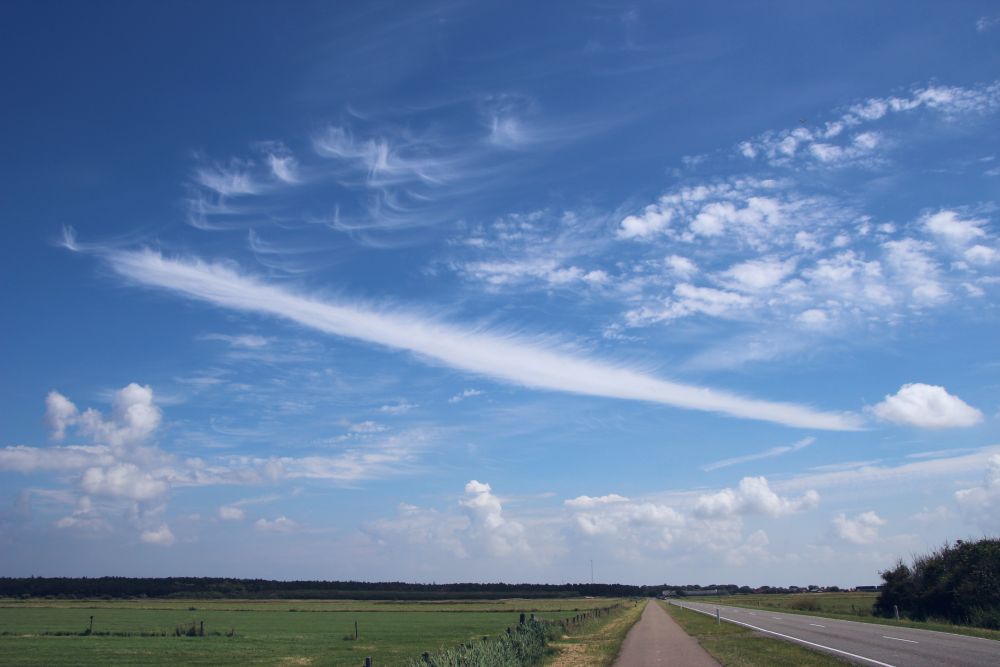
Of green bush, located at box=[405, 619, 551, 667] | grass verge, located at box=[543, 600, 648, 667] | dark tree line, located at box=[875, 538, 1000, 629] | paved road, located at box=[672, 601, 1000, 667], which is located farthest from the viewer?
dark tree line, located at box=[875, 538, 1000, 629]

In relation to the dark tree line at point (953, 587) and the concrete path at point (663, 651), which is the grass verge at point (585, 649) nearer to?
the concrete path at point (663, 651)

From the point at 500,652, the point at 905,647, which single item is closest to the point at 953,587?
the point at 905,647

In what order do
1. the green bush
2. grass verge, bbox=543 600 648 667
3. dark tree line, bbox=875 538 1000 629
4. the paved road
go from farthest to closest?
dark tree line, bbox=875 538 1000 629 → grass verge, bbox=543 600 648 667 → the paved road → the green bush

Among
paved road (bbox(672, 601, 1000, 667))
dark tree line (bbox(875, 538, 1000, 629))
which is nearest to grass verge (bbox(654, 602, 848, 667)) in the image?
paved road (bbox(672, 601, 1000, 667))

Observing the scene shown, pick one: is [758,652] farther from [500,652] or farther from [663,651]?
[500,652]

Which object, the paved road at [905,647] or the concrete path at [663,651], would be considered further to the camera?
the concrete path at [663,651]

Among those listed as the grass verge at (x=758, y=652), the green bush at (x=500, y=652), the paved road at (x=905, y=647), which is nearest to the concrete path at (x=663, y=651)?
the grass verge at (x=758, y=652)

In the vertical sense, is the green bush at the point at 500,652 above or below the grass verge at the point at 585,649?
above

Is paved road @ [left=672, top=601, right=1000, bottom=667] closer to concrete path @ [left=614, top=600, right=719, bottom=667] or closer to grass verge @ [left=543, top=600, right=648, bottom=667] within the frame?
concrete path @ [left=614, top=600, right=719, bottom=667]

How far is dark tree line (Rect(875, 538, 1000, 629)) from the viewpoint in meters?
34.2

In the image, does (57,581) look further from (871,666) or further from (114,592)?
(871,666)

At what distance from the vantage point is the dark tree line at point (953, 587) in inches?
1347

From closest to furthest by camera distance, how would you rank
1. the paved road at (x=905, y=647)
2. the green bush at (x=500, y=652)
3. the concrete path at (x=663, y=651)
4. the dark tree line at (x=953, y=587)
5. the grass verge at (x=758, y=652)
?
the green bush at (x=500, y=652) → the paved road at (x=905, y=647) → the grass verge at (x=758, y=652) → the concrete path at (x=663, y=651) → the dark tree line at (x=953, y=587)

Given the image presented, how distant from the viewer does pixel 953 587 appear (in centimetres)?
3775
